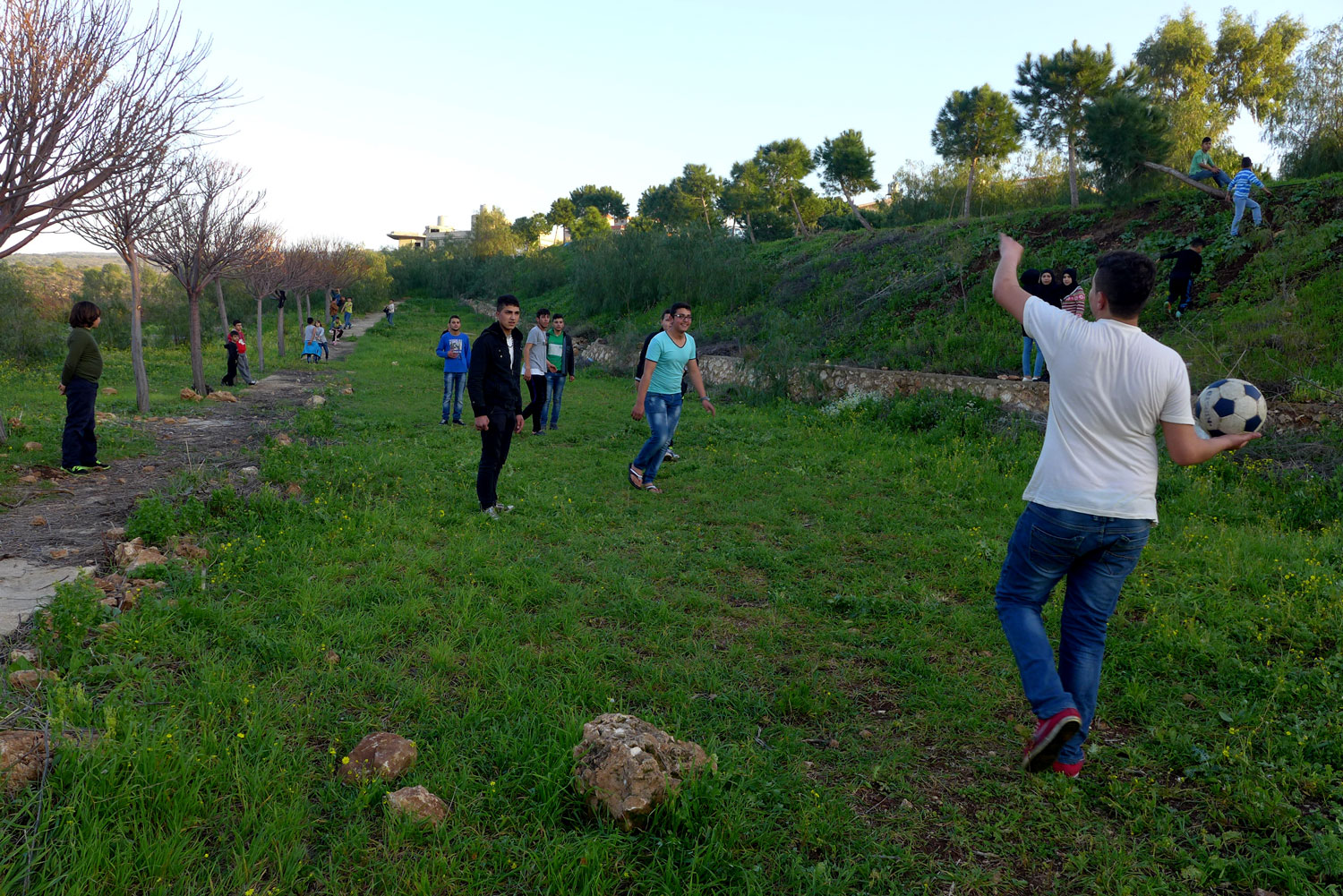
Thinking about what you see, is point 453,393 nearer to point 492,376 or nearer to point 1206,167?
point 492,376

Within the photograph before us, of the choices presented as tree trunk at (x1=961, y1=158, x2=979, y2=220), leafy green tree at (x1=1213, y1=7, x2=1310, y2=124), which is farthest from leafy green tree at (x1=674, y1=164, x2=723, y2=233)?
leafy green tree at (x1=1213, y1=7, x2=1310, y2=124)

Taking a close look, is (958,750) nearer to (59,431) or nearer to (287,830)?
(287,830)

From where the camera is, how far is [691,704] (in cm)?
351

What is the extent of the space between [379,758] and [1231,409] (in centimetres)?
369

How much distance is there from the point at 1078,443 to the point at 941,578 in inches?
103

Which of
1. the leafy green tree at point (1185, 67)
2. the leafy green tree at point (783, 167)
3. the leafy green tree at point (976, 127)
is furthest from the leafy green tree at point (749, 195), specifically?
the leafy green tree at point (1185, 67)

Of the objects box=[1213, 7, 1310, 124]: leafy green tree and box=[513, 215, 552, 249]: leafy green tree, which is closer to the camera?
box=[1213, 7, 1310, 124]: leafy green tree

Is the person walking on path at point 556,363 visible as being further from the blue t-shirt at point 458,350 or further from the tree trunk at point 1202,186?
the tree trunk at point 1202,186

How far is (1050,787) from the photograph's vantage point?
2.94 meters

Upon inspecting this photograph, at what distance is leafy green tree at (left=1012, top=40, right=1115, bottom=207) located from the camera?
2311cm

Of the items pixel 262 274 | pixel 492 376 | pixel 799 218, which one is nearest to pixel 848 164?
pixel 799 218

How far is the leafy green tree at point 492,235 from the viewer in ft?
210

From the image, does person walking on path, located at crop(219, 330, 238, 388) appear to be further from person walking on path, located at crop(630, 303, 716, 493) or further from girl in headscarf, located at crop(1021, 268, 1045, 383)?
girl in headscarf, located at crop(1021, 268, 1045, 383)

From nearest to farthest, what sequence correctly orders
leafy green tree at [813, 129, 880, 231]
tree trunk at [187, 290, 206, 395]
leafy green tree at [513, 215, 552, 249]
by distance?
tree trunk at [187, 290, 206, 395] → leafy green tree at [813, 129, 880, 231] → leafy green tree at [513, 215, 552, 249]
